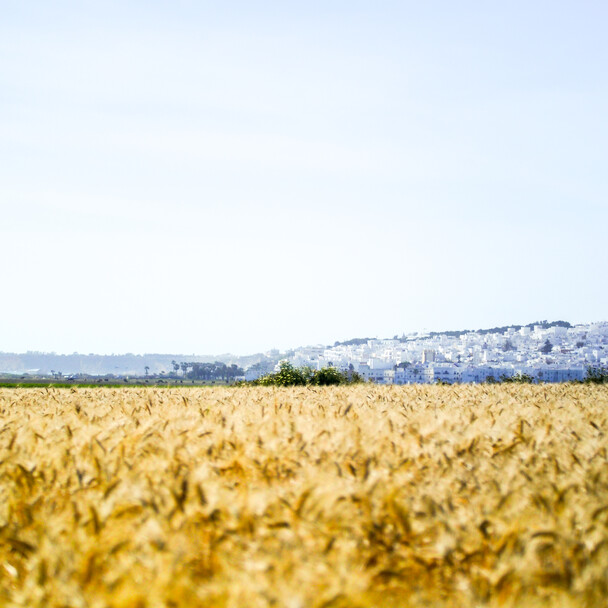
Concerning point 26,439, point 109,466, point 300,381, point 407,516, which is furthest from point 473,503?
point 300,381

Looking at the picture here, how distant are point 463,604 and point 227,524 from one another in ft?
4.15

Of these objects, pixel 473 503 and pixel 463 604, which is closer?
pixel 463 604

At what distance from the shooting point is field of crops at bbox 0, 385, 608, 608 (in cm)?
333

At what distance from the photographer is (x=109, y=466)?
211 inches

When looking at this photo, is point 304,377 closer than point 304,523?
No

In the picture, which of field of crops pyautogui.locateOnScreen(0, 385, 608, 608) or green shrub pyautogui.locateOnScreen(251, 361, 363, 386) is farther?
green shrub pyautogui.locateOnScreen(251, 361, 363, 386)

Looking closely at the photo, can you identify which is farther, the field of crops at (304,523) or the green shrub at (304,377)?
the green shrub at (304,377)

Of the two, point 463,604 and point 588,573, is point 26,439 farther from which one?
point 588,573

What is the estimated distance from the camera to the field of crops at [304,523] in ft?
10.9

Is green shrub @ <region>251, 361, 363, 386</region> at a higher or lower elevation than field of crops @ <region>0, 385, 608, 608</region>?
lower

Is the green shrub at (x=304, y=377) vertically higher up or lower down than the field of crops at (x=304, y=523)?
lower down

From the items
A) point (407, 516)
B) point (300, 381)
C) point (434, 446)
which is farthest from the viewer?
point (300, 381)

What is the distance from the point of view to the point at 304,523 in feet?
12.7

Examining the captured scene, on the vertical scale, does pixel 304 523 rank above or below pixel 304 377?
above
